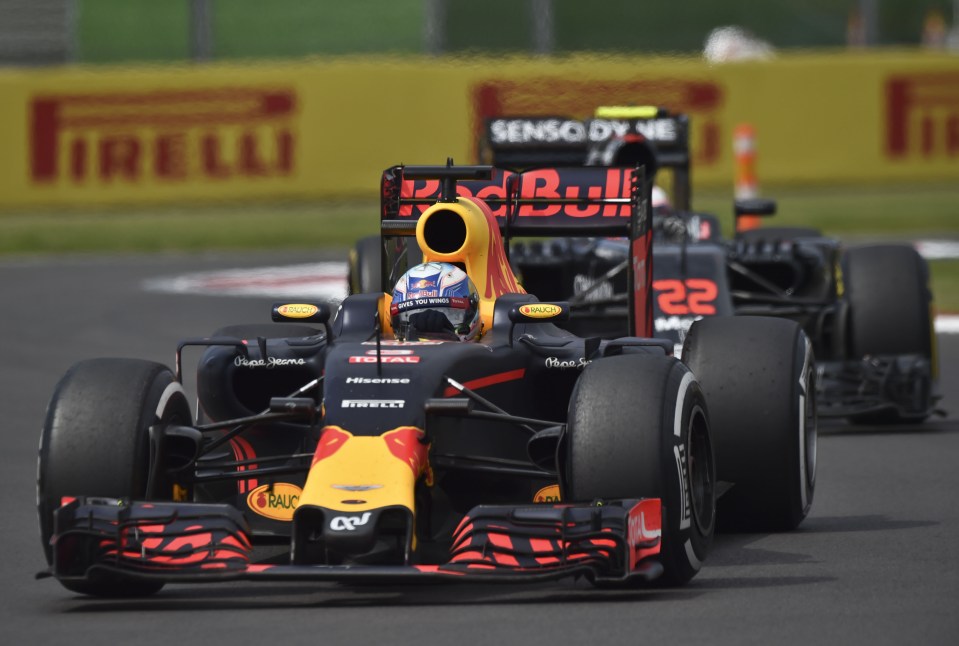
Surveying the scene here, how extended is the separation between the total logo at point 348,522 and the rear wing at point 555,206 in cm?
306

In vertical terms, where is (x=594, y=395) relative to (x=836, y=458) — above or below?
above

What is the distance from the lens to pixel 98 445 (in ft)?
23.6

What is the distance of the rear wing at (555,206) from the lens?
394 inches

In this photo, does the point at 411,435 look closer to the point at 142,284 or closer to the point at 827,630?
the point at 827,630

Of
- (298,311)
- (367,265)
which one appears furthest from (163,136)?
(298,311)

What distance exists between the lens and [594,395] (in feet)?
23.4

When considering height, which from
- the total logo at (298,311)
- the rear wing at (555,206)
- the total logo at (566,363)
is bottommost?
the total logo at (566,363)

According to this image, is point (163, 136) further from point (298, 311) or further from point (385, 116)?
point (298, 311)

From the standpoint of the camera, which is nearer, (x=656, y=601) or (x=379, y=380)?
(x=656, y=601)

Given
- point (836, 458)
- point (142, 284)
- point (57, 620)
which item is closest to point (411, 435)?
point (57, 620)

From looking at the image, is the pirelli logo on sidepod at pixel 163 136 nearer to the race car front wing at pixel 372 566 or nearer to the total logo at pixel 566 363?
the total logo at pixel 566 363

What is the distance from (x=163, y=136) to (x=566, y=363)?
18933 mm

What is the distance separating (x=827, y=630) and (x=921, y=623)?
0.33 meters

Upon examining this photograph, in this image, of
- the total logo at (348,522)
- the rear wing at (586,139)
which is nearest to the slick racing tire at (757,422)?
the total logo at (348,522)
